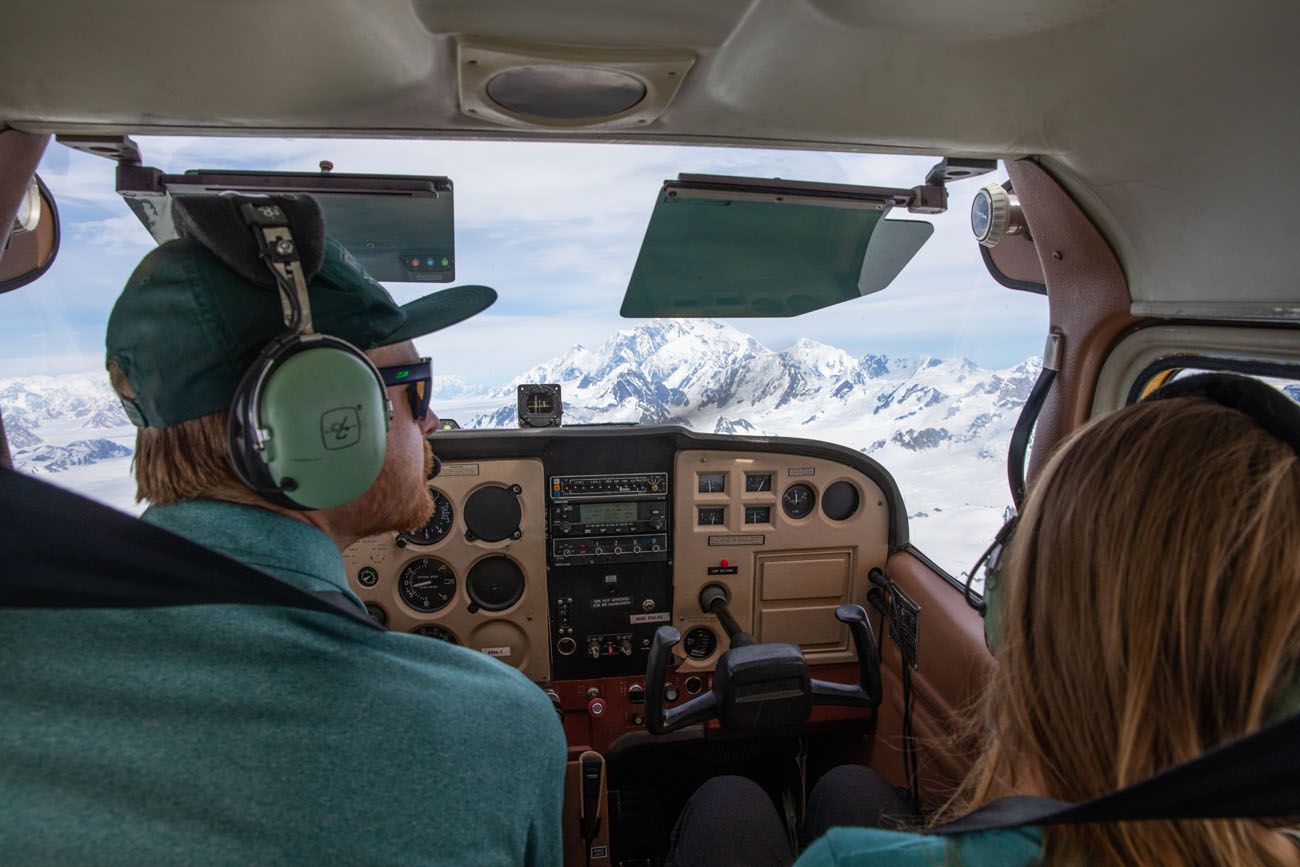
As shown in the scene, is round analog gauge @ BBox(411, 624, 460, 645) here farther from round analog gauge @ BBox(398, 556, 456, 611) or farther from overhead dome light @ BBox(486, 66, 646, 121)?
overhead dome light @ BBox(486, 66, 646, 121)

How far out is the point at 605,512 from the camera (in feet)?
10.1

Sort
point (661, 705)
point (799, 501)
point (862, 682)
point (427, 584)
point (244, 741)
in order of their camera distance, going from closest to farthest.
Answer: point (244, 741), point (661, 705), point (862, 682), point (427, 584), point (799, 501)

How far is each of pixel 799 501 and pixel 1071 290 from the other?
4.56 feet

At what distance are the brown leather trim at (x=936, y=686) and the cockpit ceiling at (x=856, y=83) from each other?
120 cm

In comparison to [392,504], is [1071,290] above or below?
above

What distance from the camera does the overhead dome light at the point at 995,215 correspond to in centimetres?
228

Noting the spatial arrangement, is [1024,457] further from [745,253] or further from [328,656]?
[328,656]

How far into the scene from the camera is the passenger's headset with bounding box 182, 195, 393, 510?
3.06 ft

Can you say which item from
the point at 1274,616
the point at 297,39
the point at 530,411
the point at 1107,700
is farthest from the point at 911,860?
the point at 530,411

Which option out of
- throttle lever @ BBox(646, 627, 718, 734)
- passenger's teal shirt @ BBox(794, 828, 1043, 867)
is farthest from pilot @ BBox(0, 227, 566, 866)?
throttle lever @ BBox(646, 627, 718, 734)

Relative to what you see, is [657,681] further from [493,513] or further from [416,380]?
[416,380]

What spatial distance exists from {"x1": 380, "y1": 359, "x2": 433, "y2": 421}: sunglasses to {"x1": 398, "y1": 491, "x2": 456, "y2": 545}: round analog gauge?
1.63 meters

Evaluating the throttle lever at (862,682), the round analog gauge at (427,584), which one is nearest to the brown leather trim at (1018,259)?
the throttle lever at (862,682)

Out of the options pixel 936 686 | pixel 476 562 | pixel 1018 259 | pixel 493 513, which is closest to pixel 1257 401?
pixel 1018 259
